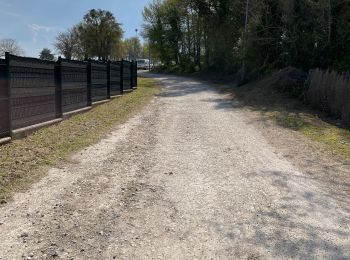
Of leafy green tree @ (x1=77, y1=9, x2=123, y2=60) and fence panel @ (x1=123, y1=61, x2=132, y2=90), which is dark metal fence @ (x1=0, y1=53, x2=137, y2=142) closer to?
fence panel @ (x1=123, y1=61, x2=132, y2=90)

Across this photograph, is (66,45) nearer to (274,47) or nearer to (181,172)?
(274,47)

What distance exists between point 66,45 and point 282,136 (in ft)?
209

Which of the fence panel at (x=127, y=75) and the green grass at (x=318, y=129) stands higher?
the fence panel at (x=127, y=75)

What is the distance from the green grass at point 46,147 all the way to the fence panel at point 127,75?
9.62 metres

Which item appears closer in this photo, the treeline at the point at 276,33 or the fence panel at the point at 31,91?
the fence panel at the point at 31,91

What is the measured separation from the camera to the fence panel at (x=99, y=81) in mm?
15669

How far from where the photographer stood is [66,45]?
69.1 meters

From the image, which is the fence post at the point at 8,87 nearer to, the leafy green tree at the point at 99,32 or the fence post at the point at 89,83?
the fence post at the point at 89,83

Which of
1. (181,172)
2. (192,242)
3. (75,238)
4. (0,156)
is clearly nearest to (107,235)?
(75,238)

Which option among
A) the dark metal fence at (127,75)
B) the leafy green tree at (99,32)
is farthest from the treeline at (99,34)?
the dark metal fence at (127,75)

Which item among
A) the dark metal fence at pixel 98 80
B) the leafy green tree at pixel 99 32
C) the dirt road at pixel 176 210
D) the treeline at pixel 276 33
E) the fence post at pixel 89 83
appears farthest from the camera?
the leafy green tree at pixel 99 32

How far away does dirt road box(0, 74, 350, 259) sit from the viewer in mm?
3953

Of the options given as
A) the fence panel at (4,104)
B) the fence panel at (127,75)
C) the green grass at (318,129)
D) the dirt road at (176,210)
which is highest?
the fence panel at (127,75)

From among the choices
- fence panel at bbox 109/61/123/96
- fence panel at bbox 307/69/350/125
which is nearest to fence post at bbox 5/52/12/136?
fence panel at bbox 307/69/350/125
